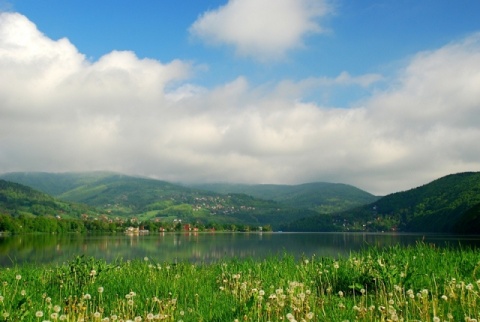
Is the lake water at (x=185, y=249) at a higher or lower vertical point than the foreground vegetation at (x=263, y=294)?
lower

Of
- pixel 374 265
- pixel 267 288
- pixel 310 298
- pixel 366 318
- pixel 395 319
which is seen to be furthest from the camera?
pixel 374 265

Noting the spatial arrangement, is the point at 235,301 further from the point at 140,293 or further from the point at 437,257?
the point at 437,257

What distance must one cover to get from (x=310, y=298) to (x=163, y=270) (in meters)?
9.41

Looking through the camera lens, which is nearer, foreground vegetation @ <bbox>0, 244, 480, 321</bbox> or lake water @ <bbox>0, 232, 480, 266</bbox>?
foreground vegetation @ <bbox>0, 244, 480, 321</bbox>

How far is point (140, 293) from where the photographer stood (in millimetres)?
12648

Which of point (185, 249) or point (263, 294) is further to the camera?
point (185, 249)

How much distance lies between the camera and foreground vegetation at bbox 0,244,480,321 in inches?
358

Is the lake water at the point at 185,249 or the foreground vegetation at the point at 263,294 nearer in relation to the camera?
the foreground vegetation at the point at 263,294

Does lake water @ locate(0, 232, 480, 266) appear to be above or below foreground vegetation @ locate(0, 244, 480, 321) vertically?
Result: below

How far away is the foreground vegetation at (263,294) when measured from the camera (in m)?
9.09

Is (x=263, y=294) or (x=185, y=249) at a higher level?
(x=263, y=294)

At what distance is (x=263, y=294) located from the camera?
9.84m

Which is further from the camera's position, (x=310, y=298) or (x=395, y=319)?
(x=310, y=298)

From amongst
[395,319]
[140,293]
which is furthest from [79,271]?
[395,319]
